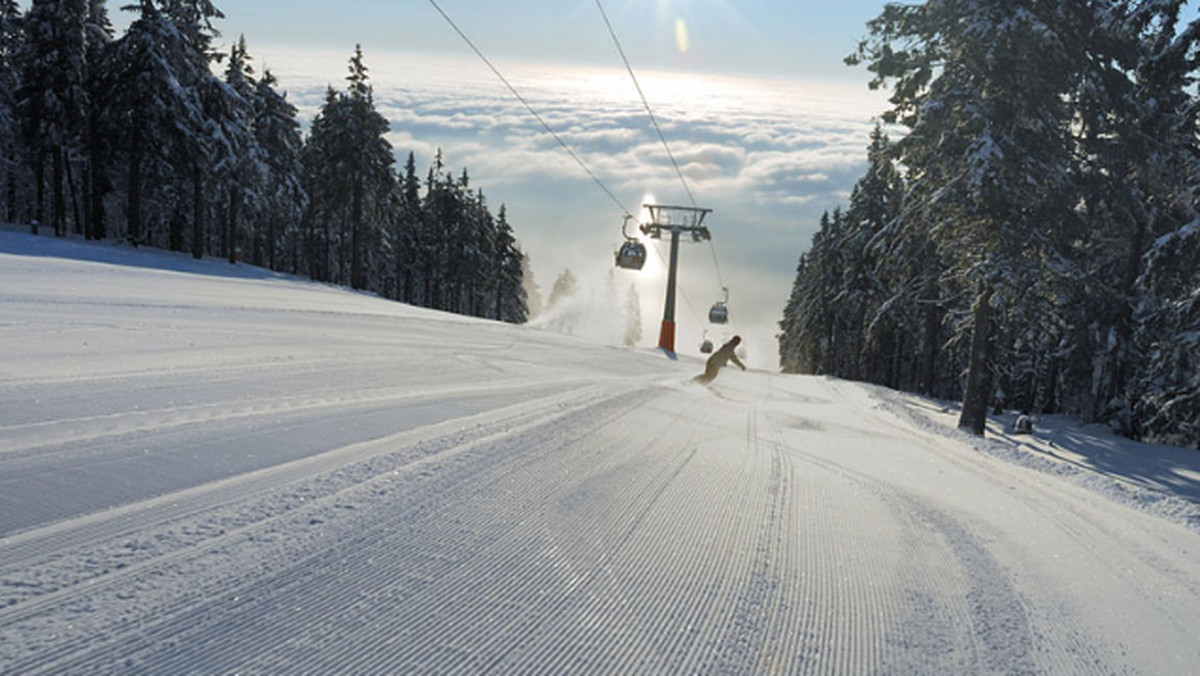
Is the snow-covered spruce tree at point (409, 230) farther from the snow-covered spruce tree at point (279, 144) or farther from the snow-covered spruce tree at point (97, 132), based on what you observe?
the snow-covered spruce tree at point (97, 132)

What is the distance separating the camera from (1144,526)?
18.4ft

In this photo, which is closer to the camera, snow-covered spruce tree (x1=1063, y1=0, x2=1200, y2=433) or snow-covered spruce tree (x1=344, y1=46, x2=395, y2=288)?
snow-covered spruce tree (x1=1063, y1=0, x2=1200, y2=433)

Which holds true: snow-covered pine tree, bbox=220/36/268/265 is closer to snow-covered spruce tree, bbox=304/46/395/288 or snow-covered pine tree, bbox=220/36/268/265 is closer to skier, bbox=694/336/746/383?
snow-covered spruce tree, bbox=304/46/395/288

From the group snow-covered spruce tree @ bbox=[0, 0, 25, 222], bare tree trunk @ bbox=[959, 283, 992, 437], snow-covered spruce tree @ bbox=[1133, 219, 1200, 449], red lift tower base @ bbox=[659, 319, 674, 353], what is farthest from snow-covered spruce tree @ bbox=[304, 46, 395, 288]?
snow-covered spruce tree @ bbox=[1133, 219, 1200, 449]

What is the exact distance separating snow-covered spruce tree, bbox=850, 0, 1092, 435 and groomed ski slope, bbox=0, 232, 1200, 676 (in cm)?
888

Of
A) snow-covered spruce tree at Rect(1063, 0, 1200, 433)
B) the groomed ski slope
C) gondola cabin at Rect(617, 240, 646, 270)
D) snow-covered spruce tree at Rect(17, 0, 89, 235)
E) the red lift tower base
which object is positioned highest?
snow-covered spruce tree at Rect(17, 0, 89, 235)

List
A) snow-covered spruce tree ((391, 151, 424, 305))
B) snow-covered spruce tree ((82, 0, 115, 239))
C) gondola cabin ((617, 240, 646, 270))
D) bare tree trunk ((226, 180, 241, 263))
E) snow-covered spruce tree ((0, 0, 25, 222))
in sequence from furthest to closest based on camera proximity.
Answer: snow-covered spruce tree ((391, 151, 424, 305)) < snow-covered spruce tree ((0, 0, 25, 222)) < bare tree trunk ((226, 180, 241, 263)) < snow-covered spruce tree ((82, 0, 115, 239)) < gondola cabin ((617, 240, 646, 270))

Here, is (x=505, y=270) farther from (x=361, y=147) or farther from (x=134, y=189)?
(x=134, y=189)

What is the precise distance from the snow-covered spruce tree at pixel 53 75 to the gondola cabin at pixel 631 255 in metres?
31.1

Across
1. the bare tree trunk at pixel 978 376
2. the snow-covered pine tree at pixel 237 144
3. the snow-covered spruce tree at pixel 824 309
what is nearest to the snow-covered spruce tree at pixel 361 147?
the snow-covered pine tree at pixel 237 144

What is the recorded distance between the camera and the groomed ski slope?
2373 millimetres

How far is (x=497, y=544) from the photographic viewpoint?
323 cm

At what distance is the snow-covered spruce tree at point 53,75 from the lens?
117 feet

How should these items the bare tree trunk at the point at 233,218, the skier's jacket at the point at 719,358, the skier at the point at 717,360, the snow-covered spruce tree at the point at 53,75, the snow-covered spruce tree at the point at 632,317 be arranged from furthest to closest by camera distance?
the snow-covered spruce tree at the point at 632,317, the bare tree trunk at the point at 233,218, the snow-covered spruce tree at the point at 53,75, the skier's jacket at the point at 719,358, the skier at the point at 717,360
